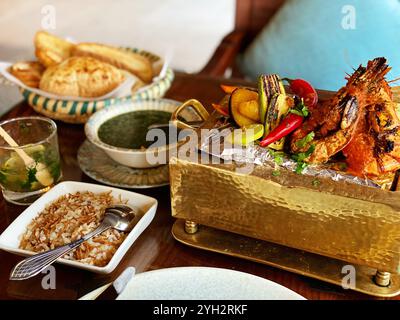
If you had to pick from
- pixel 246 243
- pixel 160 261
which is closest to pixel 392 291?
pixel 246 243

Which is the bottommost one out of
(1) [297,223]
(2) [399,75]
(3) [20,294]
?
(3) [20,294]

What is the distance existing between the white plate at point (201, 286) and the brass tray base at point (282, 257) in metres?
0.08

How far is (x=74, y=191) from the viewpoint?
1.01 meters

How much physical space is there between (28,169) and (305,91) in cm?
59

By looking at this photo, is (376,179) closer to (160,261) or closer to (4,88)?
(160,261)

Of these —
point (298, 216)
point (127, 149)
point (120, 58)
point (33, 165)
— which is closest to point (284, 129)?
point (298, 216)

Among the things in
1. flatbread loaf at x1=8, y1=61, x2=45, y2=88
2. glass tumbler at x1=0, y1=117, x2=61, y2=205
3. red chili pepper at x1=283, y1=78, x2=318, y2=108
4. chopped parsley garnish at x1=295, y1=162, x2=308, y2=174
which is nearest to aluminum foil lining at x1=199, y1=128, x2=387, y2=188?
chopped parsley garnish at x1=295, y1=162, x2=308, y2=174

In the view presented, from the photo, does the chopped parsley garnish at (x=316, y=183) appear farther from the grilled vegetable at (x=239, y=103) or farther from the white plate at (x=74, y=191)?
the white plate at (x=74, y=191)

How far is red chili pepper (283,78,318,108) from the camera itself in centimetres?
88

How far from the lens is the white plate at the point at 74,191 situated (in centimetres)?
→ 82

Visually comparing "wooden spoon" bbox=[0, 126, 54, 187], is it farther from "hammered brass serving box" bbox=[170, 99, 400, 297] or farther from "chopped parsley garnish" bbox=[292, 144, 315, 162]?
"chopped parsley garnish" bbox=[292, 144, 315, 162]

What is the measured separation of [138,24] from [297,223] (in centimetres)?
346

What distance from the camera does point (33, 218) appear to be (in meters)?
0.94

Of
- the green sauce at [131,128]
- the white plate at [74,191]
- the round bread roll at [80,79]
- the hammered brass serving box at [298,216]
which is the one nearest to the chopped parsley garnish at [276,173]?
the hammered brass serving box at [298,216]
